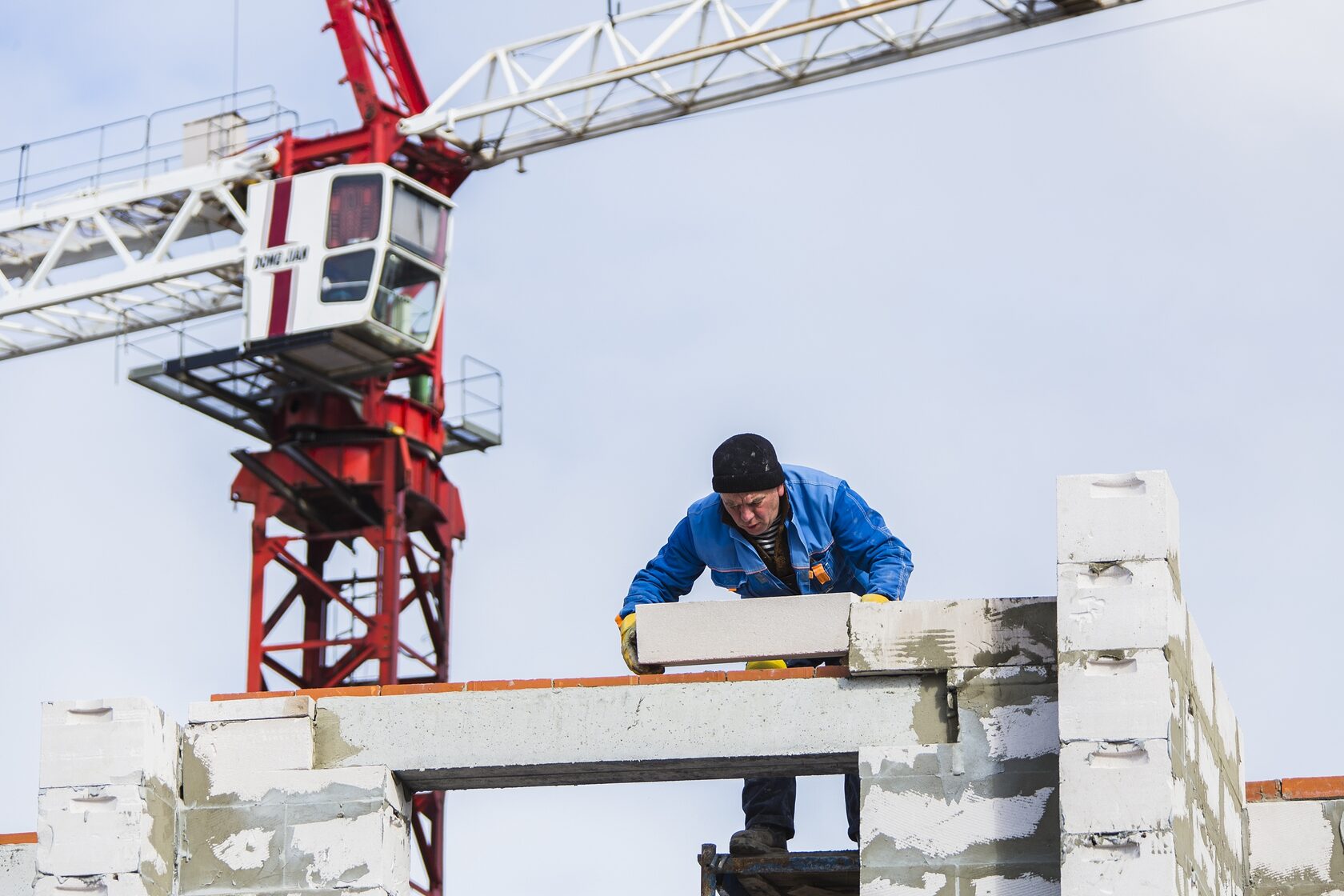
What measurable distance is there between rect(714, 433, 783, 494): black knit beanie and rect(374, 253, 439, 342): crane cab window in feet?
76.2

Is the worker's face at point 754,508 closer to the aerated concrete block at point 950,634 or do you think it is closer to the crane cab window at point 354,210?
the aerated concrete block at point 950,634

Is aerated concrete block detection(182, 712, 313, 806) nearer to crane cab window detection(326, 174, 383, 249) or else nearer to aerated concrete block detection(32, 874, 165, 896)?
aerated concrete block detection(32, 874, 165, 896)

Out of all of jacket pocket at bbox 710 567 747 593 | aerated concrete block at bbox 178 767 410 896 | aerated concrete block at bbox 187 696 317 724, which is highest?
jacket pocket at bbox 710 567 747 593

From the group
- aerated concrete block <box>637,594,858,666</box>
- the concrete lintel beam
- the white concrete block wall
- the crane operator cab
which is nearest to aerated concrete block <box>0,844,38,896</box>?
the white concrete block wall

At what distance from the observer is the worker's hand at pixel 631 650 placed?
487 inches

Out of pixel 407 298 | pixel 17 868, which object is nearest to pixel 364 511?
pixel 407 298

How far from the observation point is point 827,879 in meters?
13.0

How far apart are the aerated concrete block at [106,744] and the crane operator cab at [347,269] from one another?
2291cm

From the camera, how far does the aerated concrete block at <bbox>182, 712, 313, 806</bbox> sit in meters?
12.3

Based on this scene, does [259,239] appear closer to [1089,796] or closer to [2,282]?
[2,282]

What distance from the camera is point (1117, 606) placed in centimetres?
1125

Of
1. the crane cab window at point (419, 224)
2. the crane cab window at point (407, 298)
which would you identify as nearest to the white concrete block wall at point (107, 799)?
the crane cab window at point (407, 298)

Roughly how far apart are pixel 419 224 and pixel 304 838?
A: 2542 cm

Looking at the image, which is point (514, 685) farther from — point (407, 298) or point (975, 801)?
point (407, 298)
